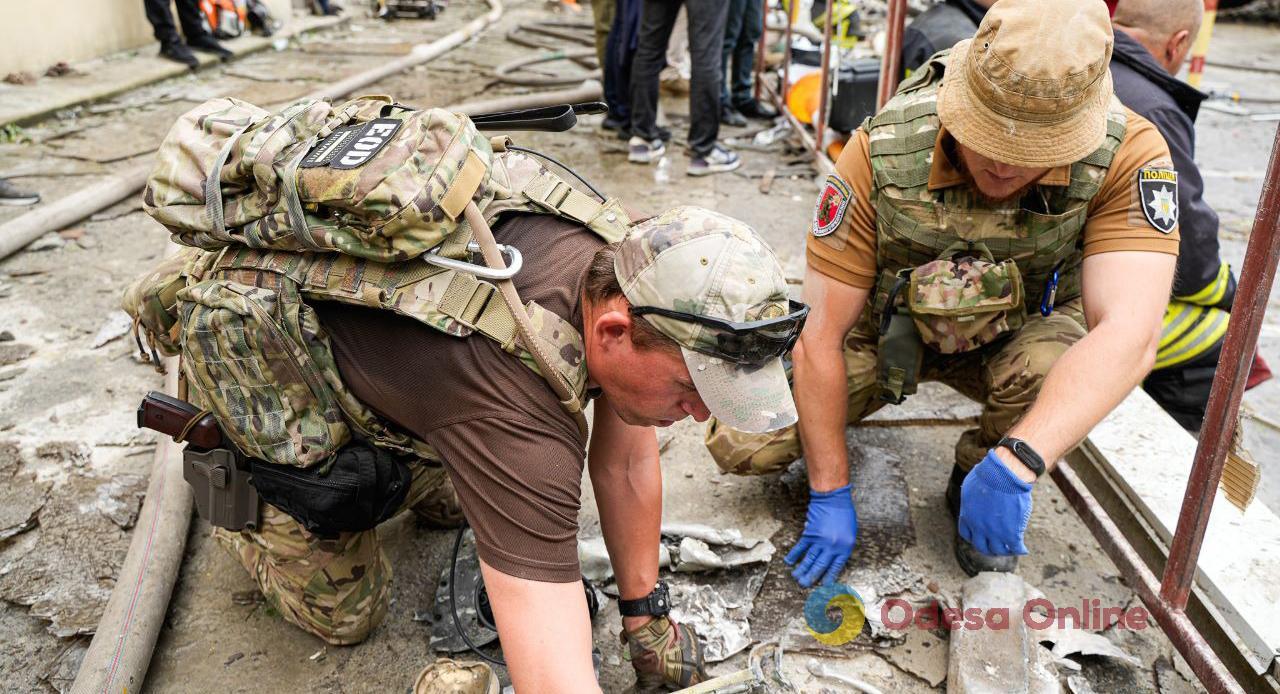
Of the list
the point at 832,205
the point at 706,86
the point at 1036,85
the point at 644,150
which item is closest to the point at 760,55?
the point at 706,86

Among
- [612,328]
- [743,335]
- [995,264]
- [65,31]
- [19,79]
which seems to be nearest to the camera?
[743,335]

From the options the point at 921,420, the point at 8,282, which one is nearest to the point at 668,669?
the point at 921,420

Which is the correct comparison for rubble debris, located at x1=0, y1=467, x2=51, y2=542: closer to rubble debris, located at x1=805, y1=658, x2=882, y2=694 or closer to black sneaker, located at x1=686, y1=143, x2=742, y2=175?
rubble debris, located at x1=805, y1=658, x2=882, y2=694

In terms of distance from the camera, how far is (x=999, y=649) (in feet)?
7.29

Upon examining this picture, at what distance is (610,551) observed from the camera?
2225 millimetres

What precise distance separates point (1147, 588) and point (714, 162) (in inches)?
168

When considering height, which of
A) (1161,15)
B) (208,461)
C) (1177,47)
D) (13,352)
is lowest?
(13,352)

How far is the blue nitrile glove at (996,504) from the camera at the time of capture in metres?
2.22

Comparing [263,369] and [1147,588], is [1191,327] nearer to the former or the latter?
[1147,588]

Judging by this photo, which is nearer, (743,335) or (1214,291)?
(743,335)

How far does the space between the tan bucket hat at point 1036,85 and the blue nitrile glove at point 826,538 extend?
3.40 feet

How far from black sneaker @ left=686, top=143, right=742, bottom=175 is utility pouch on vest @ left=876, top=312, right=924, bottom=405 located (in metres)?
3.51

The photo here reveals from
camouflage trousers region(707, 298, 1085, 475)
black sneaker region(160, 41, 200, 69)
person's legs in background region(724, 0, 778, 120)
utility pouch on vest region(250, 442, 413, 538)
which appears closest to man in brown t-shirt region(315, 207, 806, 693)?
→ utility pouch on vest region(250, 442, 413, 538)

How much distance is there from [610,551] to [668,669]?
1.00 ft
